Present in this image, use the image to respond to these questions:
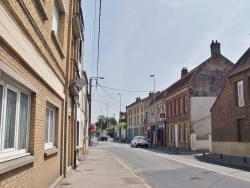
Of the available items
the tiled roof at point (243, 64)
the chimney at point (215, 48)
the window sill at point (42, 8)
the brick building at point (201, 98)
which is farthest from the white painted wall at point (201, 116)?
the window sill at point (42, 8)

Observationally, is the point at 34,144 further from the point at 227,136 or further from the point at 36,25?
the point at 227,136

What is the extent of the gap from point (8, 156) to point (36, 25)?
8.81 ft

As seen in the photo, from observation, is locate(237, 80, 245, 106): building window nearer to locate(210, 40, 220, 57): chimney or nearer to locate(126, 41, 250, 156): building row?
locate(126, 41, 250, 156): building row

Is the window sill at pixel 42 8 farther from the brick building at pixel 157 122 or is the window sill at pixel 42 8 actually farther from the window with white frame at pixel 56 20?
the brick building at pixel 157 122

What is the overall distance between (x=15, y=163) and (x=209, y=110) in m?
34.0

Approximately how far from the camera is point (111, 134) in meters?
121

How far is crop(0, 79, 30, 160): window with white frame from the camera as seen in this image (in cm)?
556

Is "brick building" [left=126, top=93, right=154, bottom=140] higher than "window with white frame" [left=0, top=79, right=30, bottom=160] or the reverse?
higher

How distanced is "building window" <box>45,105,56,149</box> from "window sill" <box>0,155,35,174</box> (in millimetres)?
2774

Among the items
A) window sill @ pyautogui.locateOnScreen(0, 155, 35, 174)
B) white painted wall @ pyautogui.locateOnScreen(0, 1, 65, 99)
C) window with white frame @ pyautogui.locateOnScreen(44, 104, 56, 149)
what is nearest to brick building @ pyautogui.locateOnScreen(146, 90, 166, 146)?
window with white frame @ pyautogui.locateOnScreen(44, 104, 56, 149)

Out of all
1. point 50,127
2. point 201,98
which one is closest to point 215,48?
point 201,98

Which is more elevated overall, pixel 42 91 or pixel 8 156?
pixel 42 91

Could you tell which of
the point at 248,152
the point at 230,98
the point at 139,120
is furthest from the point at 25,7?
the point at 139,120

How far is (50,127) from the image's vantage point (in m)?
10.3
